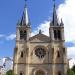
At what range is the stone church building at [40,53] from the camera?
55.5 metres

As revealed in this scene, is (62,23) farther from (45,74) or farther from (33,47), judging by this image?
(45,74)

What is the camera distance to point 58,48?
186 ft

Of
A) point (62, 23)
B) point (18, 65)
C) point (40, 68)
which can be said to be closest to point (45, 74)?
point (40, 68)

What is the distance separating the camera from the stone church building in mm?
55500

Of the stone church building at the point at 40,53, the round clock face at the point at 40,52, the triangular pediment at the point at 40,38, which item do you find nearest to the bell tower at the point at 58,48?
the stone church building at the point at 40,53

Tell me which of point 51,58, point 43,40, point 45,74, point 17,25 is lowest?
point 45,74

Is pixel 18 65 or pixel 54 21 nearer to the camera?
pixel 18 65

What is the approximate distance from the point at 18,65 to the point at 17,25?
31.3 feet

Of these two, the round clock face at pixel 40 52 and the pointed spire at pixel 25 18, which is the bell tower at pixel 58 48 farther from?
the pointed spire at pixel 25 18

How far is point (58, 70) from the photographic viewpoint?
55.4 m

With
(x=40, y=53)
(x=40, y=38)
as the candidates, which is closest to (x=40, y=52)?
(x=40, y=53)

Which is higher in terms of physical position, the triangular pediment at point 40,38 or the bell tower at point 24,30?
the bell tower at point 24,30

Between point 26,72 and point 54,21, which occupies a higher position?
point 54,21

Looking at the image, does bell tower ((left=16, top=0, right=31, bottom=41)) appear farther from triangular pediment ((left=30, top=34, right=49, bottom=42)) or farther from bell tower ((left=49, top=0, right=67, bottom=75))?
bell tower ((left=49, top=0, right=67, bottom=75))
